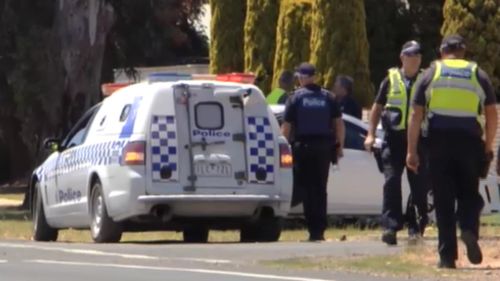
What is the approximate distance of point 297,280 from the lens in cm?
1245

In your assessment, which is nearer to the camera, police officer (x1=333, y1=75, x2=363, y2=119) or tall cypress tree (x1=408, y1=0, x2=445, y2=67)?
police officer (x1=333, y1=75, x2=363, y2=119)

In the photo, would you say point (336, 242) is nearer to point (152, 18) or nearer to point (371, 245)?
point (371, 245)

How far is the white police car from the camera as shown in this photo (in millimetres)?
16719

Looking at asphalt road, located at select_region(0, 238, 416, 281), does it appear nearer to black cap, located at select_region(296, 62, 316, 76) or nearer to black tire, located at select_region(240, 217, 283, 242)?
black tire, located at select_region(240, 217, 283, 242)

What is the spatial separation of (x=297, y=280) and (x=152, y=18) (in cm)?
1926

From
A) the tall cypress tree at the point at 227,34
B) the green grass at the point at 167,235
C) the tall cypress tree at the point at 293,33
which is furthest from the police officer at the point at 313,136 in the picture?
the tall cypress tree at the point at 227,34

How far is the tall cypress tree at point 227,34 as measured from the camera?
32.9 m

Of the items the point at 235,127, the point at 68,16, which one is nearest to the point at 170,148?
the point at 235,127

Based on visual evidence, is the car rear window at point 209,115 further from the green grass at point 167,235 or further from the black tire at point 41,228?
the black tire at point 41,228

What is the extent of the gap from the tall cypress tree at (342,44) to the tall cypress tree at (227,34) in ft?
12.3

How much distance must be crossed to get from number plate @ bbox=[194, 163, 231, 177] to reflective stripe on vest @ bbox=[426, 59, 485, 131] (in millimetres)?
4531

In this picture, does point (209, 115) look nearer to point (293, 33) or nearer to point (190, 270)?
point (190, 270)

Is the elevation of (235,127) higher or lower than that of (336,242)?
higher

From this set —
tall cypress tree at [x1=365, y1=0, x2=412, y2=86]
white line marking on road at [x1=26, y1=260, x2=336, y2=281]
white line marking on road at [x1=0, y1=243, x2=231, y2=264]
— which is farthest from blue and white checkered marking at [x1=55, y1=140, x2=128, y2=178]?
tall cypress tree at [x1=365, y1=0, x2=412, y2=86]
